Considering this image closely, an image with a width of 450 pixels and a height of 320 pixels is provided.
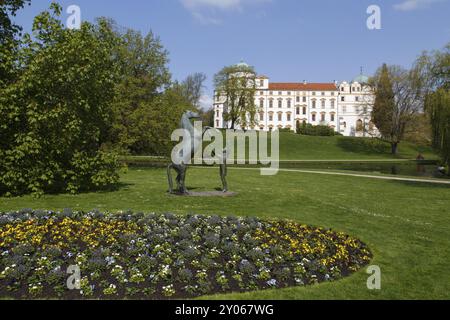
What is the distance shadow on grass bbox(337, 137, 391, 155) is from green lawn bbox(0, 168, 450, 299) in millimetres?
42433

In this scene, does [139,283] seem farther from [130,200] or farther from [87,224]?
[130,200]

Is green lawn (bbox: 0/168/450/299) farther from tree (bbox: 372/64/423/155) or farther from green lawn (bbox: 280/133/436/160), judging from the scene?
tree (bbox: 372/64/423/155)

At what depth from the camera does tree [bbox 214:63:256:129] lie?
76500 millimetres

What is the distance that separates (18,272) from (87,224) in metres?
2.83

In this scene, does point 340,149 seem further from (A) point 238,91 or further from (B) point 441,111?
(B) point 441,111

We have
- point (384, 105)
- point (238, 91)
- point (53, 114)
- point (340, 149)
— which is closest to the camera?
point (53, 114)

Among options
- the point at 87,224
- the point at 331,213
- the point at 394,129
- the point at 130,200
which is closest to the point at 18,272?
the point at 87,224

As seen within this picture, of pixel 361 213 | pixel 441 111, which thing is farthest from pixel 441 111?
pixel 361 213

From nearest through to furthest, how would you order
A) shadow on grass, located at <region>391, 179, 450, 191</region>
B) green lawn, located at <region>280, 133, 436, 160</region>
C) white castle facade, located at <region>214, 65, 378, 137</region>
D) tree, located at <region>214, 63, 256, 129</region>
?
shadow on grass, located at <region>391, 179, 450, 191</region> < green lawn, located at <region>280, 133, 436, 160</region> < tree, located at <region>214, 63, 256, 129</region> < white castle facade, located at <region>214, 65, 378, 137</region>

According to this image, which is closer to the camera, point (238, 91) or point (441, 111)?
point (441, 111)

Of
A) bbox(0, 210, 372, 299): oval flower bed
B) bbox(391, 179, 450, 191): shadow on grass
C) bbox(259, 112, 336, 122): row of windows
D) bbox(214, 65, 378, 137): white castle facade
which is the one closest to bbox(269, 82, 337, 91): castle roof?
bbox(214, 65, 378, 137): white castle facade

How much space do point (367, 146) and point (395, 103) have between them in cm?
853

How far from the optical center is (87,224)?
9.22 meters

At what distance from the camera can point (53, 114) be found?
13398 mm
